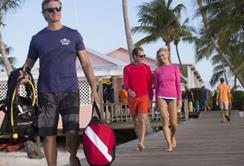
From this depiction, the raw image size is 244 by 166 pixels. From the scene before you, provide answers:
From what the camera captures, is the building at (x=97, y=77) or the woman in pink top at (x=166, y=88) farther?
the building at (x=97, y=77)

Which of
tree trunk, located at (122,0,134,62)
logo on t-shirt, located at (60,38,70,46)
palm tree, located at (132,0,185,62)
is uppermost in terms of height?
palm tree, located at (132,0,185,62)

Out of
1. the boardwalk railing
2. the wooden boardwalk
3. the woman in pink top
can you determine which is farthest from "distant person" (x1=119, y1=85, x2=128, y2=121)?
the woman in pink top

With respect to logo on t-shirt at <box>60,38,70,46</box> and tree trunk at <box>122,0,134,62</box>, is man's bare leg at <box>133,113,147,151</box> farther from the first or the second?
tree trunk at <box>122,0,134,62</box>

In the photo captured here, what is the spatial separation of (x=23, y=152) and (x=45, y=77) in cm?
2042

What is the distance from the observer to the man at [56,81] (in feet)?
16.7

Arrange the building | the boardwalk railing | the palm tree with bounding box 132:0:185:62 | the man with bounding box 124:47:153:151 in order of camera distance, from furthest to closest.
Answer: the palm tree with bounding box 132:0:185:62
the building
the boardwalk railing
the man with bounding box 124:47:153:151

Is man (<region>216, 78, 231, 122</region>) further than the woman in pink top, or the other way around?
man (<region>216, 78, 231, 122</region>)

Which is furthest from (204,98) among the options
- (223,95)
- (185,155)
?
(185,155)

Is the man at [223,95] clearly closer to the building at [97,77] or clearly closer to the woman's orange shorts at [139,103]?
the building at [97,77]

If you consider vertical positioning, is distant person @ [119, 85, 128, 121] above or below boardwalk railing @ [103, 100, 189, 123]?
above

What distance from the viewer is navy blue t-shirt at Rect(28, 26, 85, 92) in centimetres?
512

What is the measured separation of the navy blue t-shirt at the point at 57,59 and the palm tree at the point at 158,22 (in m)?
45.6

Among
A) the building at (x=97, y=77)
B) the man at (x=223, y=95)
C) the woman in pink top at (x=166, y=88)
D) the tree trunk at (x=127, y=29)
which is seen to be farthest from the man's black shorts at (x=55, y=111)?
the building at (x=97, y=77)

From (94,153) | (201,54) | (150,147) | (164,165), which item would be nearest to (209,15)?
(201,54)
